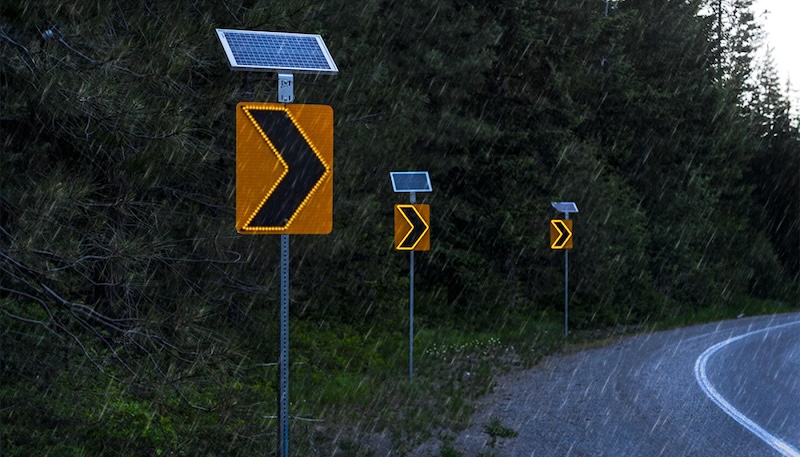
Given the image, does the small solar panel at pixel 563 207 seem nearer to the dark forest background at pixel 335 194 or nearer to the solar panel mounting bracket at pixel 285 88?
the dark forest background at pixel 335 194

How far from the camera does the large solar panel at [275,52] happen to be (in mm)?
6434

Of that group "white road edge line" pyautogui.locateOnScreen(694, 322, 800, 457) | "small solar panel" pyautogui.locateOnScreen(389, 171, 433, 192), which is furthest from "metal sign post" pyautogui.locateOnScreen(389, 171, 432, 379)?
"white road edge line" pyautogui.locateOnScreen(694, 322, 800, 457)

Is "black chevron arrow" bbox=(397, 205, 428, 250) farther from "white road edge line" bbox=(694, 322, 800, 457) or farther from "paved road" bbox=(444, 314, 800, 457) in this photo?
"white road edge line" bbox=(694, 322, 800, 457)

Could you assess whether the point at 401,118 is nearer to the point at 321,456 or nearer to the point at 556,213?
the point at 556,213

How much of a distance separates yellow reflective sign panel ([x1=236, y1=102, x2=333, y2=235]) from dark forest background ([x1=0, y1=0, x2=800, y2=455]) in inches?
50.2

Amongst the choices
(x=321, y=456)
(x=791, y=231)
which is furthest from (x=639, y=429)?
(x=791, y=231)

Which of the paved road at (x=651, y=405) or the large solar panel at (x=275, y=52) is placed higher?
the large solar panel at (x=275, y=52)

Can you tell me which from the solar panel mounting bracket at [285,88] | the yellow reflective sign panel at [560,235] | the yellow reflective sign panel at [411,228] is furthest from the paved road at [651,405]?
the solar panel mounting bracket at [285,88]

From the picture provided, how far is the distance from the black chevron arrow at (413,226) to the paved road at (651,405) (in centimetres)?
260

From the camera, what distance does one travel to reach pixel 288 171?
20.8 feet

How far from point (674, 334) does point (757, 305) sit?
1943 centimetres

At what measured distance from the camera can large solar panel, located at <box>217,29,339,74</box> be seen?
6.43m

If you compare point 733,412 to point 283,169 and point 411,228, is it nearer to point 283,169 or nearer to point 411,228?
point 411,228

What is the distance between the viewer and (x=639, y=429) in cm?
1121
